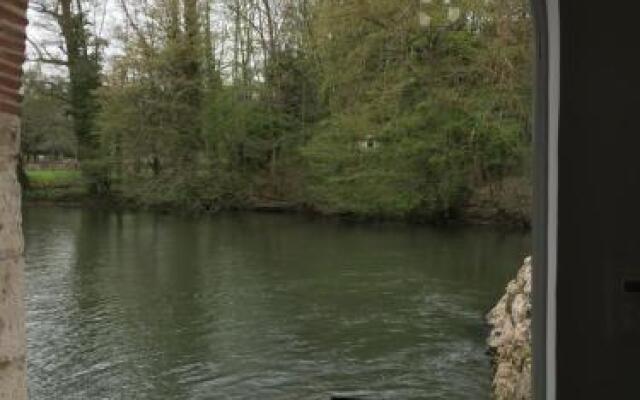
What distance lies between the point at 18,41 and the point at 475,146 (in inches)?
814

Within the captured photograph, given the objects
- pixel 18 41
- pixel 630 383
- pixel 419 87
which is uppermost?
pixel 419 87

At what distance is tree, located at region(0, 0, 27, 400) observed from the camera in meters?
1.93

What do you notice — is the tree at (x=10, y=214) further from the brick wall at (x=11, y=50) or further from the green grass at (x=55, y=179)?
the green grass at (x=55, y=179)

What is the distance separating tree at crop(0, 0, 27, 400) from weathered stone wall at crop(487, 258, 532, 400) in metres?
4.17

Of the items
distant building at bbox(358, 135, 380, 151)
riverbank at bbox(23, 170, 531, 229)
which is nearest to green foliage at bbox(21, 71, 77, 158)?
riverbank at bbox(23, 170, 531, 229)

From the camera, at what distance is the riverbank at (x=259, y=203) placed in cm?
2131

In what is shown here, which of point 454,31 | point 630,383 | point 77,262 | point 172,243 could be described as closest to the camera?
point 630,383

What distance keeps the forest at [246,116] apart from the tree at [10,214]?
791 inches

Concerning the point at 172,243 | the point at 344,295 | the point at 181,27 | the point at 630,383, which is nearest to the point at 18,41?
the point at 630,383

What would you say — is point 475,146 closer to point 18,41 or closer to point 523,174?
point 523,174

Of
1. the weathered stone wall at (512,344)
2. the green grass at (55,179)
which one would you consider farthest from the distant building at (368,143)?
the weathered stone wall at (512,344)

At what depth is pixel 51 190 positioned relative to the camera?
28125mm

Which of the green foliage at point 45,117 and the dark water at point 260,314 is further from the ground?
the green foliage at point 45,117

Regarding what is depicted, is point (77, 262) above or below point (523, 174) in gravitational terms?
below
